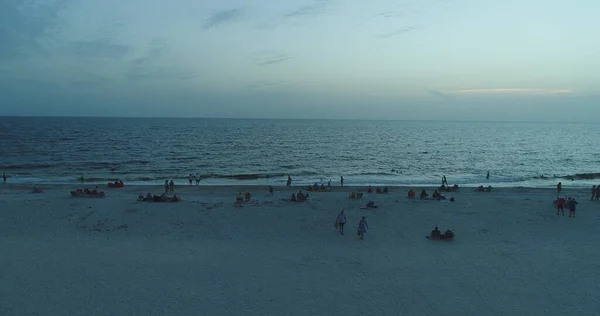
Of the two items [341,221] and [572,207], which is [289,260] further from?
[572,207]

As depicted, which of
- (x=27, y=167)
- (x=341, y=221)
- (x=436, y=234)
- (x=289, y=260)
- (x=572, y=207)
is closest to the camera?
(x=289, y=260)

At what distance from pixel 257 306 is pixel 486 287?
7.28 meters

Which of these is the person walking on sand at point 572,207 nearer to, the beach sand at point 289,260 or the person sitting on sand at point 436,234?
the beach sand at point 289,260

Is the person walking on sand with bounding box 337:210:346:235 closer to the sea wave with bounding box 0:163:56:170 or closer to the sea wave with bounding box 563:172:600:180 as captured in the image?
the sea wave with bounding box 563:172:600:180

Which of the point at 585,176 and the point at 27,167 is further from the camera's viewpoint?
the point at 27,167

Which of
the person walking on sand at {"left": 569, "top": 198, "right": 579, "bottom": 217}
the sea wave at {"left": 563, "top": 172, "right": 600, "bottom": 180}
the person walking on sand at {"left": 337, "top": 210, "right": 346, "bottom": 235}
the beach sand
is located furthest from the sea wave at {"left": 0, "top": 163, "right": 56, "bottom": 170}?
the sea wave at {"left": 563, "top": 172, "right": 600, "bottom": 180}

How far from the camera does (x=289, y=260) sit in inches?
574

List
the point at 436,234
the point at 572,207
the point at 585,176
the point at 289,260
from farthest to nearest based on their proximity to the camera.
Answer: the point at 585,176 → the point at 572,207 → the point at 436,234 → the point at 289,260

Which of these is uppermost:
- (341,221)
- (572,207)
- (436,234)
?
(572,207)

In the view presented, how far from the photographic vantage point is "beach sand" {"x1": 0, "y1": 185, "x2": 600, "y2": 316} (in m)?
11.2

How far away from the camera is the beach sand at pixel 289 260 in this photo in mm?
11164

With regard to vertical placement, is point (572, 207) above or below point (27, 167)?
above

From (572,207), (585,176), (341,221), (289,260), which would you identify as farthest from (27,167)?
(585,176)

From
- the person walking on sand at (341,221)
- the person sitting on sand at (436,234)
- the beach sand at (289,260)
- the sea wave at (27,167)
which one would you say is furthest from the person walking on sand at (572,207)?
the sea wave at (27,167)
